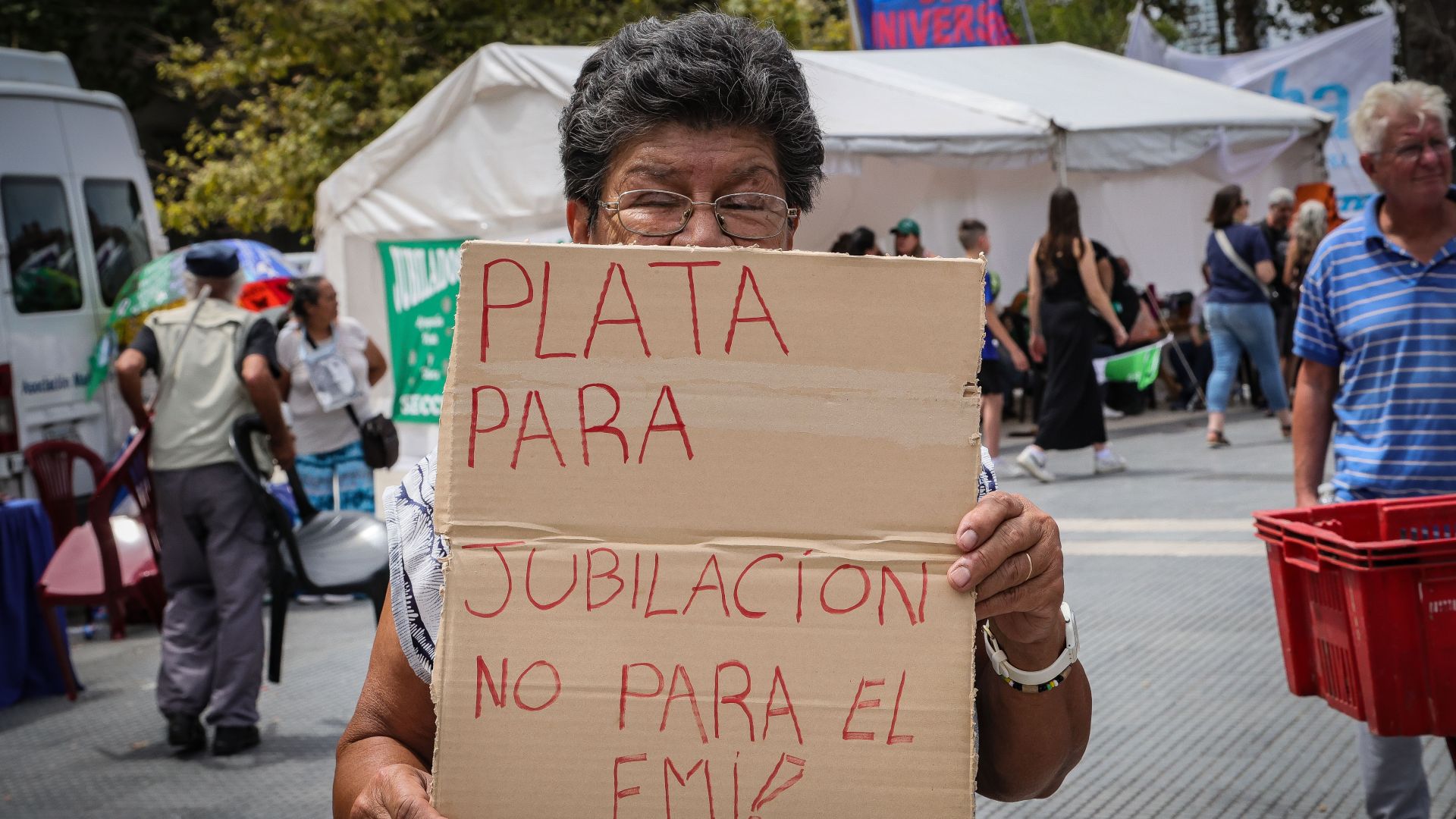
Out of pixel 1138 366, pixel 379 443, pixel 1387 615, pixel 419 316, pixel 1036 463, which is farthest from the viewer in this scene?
pixel 1138 366

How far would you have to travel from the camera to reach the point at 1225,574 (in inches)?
266

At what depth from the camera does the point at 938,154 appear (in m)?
10.8

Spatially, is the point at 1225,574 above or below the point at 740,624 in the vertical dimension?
below

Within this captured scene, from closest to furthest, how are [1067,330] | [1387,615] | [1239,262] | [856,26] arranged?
[1387,615], [1067,330], [1239,262], [856,26]

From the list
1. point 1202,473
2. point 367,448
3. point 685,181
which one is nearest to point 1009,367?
point 1202,473

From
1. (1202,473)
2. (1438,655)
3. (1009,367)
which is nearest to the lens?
(1438,655)

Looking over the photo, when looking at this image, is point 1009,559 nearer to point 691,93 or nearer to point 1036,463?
point 691,93

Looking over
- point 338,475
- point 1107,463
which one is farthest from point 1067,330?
point 338,475

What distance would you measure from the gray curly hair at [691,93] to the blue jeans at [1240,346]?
974cm

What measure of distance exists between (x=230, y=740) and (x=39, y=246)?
181 inches

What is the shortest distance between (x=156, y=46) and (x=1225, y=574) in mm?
21251

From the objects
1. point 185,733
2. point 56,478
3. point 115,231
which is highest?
point 115,231

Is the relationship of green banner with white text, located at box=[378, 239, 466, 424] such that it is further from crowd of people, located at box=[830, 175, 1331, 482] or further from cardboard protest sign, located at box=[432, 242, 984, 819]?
cardboard protest sign, located at box=[432, 242, 984, 819]

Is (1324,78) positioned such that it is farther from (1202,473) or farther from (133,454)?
(133,454)
